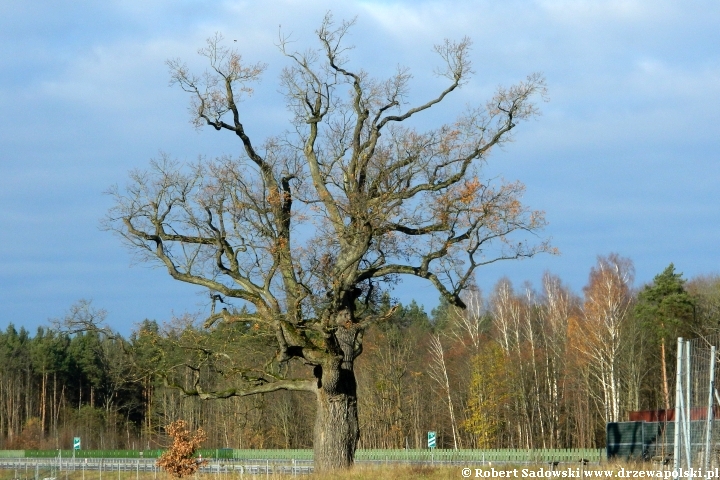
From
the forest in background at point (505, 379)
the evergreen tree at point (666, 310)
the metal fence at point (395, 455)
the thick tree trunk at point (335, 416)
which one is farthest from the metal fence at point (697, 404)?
the evergreen tree at point (666, 310)


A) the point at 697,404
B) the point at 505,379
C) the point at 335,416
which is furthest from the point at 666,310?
the point at 697,404

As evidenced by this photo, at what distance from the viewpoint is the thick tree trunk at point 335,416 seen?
22.4m

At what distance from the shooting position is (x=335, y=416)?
74.4ft

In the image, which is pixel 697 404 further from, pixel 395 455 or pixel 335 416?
pixel 395 455

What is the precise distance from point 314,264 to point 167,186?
15.6 ft

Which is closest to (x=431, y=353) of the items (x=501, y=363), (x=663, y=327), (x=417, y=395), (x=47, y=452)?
(x=417, y=395)

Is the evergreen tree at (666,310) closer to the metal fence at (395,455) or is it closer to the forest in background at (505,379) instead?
the forest in background at (505,379)

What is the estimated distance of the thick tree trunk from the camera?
2241 centimetres

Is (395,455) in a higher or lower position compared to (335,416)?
lower

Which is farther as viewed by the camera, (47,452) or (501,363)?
(47,452)

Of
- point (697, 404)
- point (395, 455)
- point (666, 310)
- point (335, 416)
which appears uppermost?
point (666, 310)

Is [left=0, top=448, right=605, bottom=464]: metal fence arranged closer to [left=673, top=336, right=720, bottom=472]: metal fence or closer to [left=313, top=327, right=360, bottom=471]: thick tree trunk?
[left=313, top=327, right=360, bottom=471]: thick tree trunk

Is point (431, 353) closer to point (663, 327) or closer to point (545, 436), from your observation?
point (545, 436)

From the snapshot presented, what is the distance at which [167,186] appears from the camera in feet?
78.9
